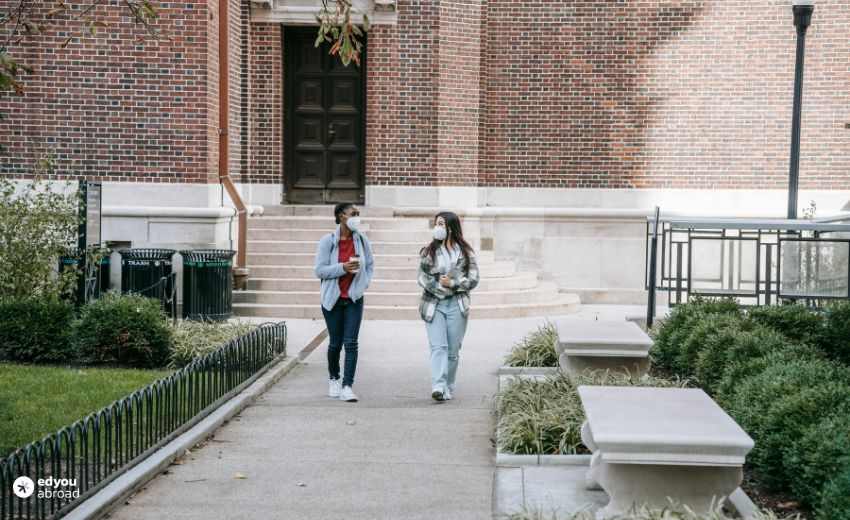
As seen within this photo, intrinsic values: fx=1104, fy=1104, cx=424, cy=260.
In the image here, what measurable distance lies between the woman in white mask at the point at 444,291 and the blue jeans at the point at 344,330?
642 mm

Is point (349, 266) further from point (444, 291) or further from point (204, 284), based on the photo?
point (204, 284)

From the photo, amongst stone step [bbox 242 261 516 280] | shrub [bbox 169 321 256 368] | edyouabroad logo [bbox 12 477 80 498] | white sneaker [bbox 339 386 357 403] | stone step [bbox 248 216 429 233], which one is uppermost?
stone step [bbox 248 216 429 233]

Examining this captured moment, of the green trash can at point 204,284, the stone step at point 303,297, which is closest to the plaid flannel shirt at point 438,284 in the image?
the green trash can at point 204,284

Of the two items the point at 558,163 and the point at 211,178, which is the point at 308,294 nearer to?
the point at 211,178

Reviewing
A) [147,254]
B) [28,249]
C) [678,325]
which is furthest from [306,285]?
[678,325]

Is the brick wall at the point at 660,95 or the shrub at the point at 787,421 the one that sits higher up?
the brick wall at the point at 660,95

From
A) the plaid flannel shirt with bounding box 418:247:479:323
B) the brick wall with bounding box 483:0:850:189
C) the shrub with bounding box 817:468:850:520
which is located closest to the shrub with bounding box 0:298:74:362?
the plaid flannel shirt with bounding box 418:247:479:323

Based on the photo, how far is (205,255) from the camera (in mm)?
15086

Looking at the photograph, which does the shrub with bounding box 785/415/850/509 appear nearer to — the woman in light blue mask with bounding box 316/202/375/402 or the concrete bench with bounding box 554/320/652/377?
the concrete bench with bounding box 554/320/652/377

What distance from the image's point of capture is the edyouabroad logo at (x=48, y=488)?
18.9 feet

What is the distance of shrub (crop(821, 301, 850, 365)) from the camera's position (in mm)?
10328

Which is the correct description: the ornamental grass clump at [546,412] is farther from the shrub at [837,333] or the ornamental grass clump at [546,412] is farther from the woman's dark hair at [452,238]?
the shrub at [837,333]

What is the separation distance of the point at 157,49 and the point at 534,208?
23.0ft

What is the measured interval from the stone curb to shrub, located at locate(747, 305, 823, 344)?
Result: 484 centimetres
